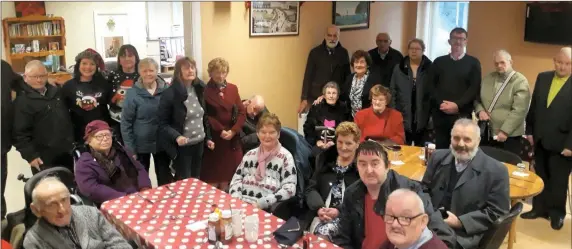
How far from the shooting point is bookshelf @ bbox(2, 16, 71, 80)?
693cm

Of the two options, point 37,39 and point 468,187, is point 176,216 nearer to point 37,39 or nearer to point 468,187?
point 468,187

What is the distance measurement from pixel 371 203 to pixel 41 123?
2.25 meters

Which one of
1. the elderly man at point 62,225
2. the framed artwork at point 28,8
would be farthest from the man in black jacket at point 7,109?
the framed artwork at point 28,8

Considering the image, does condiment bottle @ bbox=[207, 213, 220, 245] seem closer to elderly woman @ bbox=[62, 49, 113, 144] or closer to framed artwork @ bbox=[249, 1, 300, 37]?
elderly woman @ bbox=[62, 49, 113, 144]

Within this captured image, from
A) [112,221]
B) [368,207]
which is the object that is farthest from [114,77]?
[368,207]

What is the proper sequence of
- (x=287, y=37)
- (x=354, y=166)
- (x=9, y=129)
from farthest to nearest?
(x=287, y=37)
(x=9, y=129)
(x=354, y=166)

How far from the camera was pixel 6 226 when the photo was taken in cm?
232

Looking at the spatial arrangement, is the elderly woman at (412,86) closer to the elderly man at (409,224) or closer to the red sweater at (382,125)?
the red sweater at (382,125)

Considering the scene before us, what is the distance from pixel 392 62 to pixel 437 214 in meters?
2.63

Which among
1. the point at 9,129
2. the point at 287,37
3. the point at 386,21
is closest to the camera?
the point at 9,129

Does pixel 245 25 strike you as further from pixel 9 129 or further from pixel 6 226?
pixel 6 226

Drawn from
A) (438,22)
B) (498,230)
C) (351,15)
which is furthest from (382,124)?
(438,22)

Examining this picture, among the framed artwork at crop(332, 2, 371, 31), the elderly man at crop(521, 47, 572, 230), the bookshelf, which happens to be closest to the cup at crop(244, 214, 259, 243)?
the elderly man at crop(521, 47, 572, 230)

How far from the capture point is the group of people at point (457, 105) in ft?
11.5
